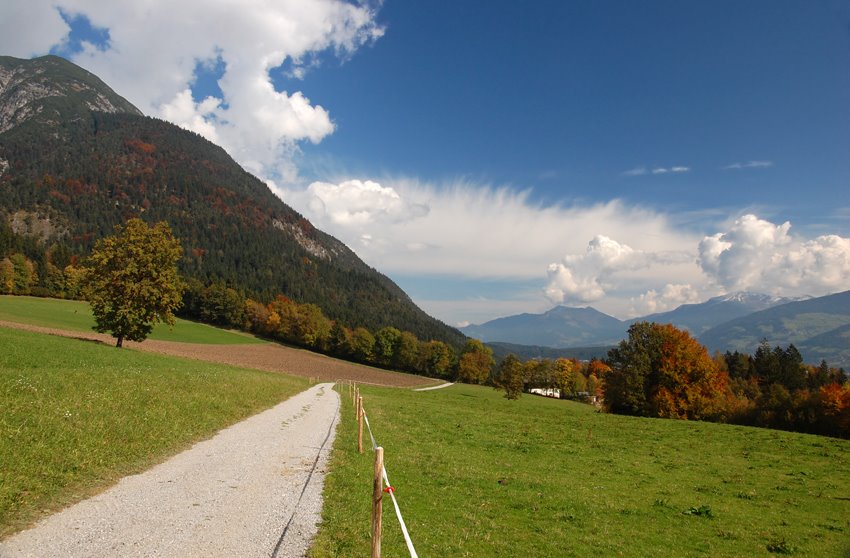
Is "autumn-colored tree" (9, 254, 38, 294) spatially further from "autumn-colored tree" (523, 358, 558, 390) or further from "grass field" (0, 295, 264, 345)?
"autumn-colored tree" (523, 358, 558, 390)

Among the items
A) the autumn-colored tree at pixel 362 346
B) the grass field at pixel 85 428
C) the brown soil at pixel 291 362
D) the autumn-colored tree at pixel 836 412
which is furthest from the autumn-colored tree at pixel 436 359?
the grass field at pixel 85 428

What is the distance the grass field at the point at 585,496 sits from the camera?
410 inches

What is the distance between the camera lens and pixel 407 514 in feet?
36.9

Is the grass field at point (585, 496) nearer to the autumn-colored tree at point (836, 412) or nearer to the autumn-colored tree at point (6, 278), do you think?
the autumn-colored tree at point (836, 412)

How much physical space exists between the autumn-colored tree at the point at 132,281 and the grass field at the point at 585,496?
32.5 metres

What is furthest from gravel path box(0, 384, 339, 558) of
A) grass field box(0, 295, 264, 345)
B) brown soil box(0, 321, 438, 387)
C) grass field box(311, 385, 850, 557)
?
brown soil box(0, 321, 438, 387)

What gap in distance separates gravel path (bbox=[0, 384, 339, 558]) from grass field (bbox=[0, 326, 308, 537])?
0.69 metres

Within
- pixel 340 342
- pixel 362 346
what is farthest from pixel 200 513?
pixel 340 342

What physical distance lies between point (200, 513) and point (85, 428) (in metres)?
6.83

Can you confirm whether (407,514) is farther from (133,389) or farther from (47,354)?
(47,354)

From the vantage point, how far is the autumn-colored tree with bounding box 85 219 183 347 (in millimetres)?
46062

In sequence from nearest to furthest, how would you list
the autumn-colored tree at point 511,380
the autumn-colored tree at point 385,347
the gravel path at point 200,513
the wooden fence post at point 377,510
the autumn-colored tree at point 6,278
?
1. the wooden fence post at point 377,510
2. the gravel path at point 200,513
3. the autumn-colored tree at point 511,380
4. the autumn-colored tree at point 6,278
5. the autumn-colored tree at point 385,347

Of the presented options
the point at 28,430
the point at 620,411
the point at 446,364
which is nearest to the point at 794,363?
the point at 620,411

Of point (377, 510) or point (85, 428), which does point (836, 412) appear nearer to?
point (377, 510)
